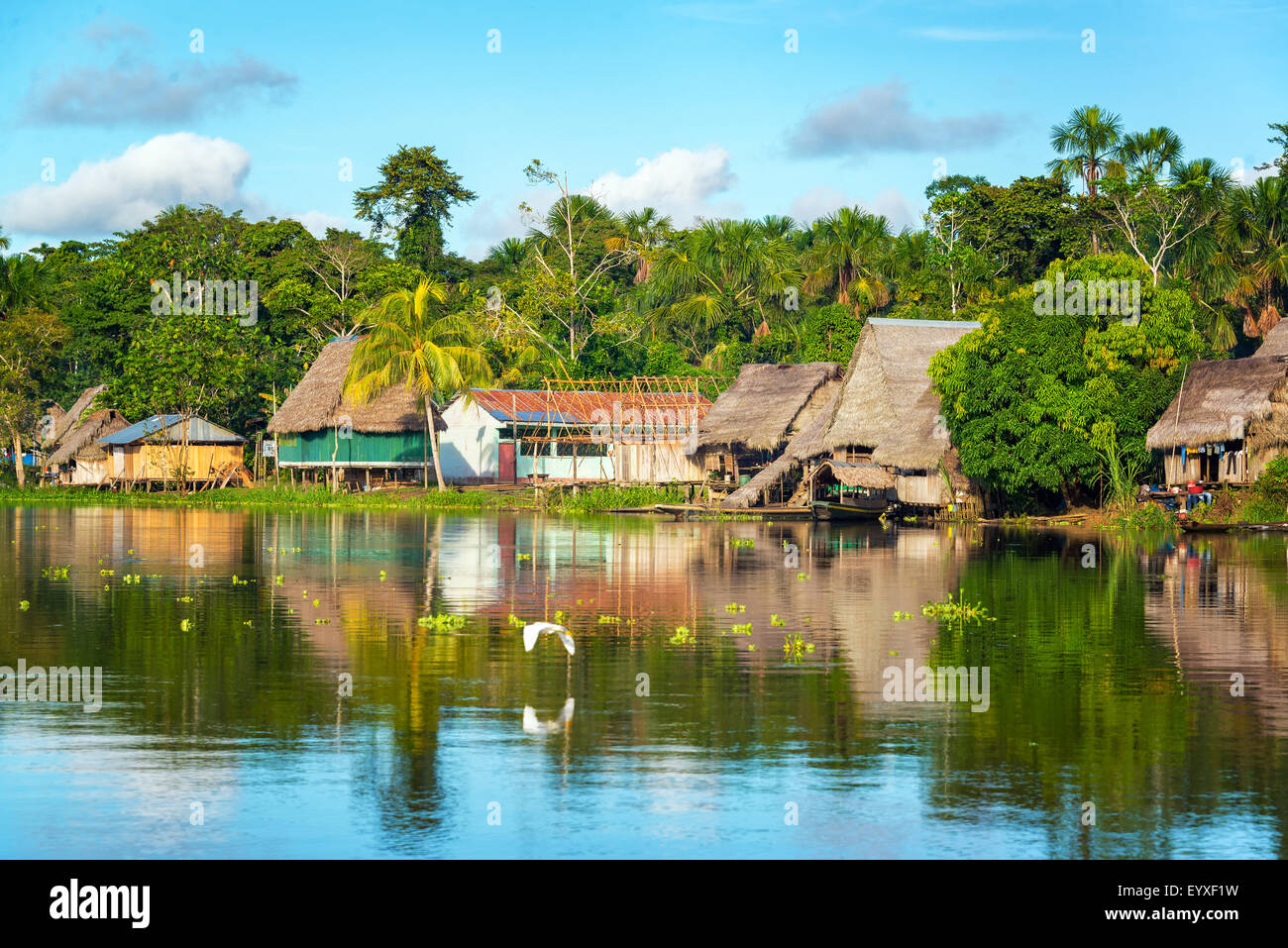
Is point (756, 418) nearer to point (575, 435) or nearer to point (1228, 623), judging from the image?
point (575, 435)

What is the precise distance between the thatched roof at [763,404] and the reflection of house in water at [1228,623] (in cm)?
2286

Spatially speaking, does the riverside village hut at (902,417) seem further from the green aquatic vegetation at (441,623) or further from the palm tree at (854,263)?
the green aquatic vegetation at (441,623)

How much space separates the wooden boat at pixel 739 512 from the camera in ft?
154

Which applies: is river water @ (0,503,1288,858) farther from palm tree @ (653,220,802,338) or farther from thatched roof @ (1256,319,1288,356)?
palm tree @ (653,220,802,338)

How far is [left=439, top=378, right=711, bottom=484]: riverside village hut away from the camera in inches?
2266

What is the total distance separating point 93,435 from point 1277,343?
175 ft

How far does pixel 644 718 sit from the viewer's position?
12812mm

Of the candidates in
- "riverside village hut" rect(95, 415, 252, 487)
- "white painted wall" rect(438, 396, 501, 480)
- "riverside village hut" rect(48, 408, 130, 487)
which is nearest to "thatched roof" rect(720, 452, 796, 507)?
"white painted wall" rect(438, 396, 501, 480)

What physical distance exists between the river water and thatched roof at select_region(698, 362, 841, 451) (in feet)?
87.8

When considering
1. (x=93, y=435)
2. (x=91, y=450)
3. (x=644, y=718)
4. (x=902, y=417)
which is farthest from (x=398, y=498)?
(x=644, y=718)
